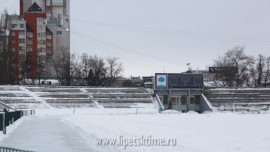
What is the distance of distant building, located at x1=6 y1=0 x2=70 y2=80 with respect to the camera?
111 meters

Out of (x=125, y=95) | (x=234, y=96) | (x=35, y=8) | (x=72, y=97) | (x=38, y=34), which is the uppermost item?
(x=35, y=8)

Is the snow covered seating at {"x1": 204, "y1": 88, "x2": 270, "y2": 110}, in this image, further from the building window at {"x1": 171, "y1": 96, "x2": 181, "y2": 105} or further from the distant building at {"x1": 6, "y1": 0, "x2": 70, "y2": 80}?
the distant building at {"x1": 6, "y1": 0, "x2": 70, "y2": 80}

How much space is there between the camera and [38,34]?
114750mm

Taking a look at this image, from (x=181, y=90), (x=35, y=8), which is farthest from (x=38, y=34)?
(x=181, y=90)

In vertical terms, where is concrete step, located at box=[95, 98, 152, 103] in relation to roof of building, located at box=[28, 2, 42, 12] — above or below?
below

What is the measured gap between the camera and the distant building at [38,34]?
11125cm

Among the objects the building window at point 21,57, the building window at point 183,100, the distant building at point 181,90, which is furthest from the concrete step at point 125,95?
the building window at point 21,57

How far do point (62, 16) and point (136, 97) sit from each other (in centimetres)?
5391

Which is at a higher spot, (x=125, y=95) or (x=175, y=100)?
(x=125, y=95)

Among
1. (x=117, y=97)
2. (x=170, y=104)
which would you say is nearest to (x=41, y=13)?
(x=117, y=97)

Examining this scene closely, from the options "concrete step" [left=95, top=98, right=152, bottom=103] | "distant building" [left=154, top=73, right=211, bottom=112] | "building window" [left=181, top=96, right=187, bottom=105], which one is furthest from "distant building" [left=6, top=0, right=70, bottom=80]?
"building window" [left=181, top=96, right=187, bottom=105]

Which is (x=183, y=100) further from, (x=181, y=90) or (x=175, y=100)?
(x=181, y=90)

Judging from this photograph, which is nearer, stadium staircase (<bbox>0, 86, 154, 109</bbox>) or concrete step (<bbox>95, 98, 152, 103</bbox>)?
stadium staircase (<bbox>0, 86, 154, 109</bbox>)

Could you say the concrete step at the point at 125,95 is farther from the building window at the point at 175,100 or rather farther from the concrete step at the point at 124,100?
the building window at the point at 175,100
